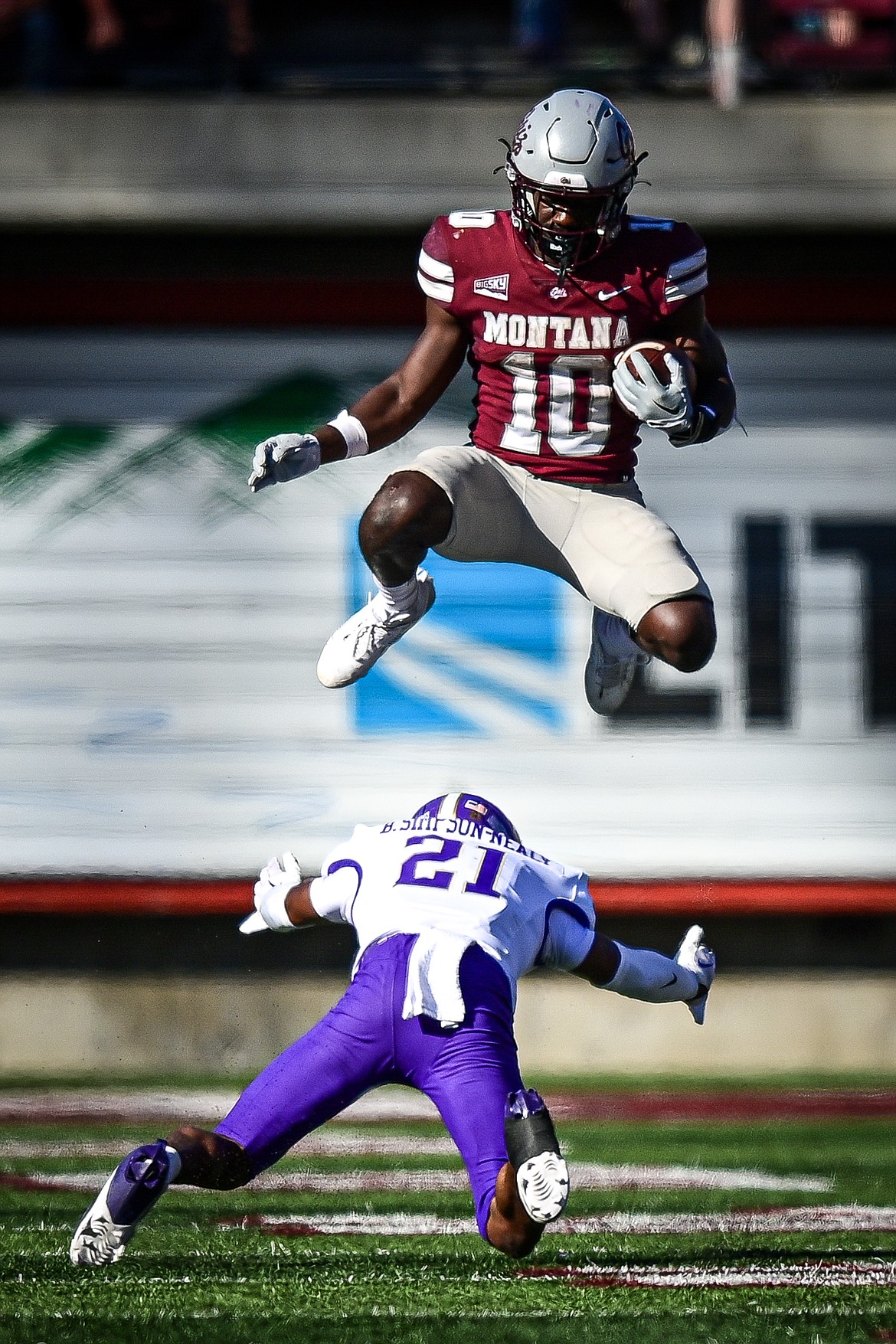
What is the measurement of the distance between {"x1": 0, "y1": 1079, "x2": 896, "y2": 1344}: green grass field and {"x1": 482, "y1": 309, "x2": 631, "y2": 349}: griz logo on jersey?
2.43 metres

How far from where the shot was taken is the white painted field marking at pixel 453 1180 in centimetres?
627

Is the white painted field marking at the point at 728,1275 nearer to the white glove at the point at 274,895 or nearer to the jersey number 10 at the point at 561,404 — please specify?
the white glove at the point at 274,895

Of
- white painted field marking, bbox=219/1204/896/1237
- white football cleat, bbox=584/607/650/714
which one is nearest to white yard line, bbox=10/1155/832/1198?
white painted field marking, bbox=219/1204/896/1237

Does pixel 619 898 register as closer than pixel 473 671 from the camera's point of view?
Yes

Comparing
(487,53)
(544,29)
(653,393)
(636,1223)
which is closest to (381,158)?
(544,29)

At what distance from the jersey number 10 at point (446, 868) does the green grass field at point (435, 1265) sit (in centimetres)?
110

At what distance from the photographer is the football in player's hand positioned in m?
4.20

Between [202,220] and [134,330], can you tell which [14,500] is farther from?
[202,220]

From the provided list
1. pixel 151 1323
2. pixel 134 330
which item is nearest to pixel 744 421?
pixel 134 330

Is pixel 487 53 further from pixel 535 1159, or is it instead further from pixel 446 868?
pixel 535 1159

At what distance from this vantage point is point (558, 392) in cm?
448

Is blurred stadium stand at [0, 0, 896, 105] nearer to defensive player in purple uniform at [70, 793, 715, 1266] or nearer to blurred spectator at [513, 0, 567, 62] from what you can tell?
blurred spectator at [513, 0, 567, 62]

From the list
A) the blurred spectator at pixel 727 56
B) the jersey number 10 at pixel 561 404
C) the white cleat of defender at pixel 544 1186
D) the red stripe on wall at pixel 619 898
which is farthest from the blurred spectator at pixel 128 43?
the white cleat of defender at pixel 544 1186

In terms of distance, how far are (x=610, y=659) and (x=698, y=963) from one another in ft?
3.05
